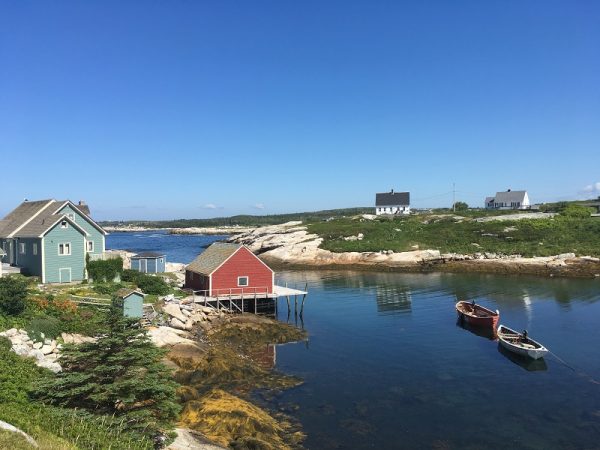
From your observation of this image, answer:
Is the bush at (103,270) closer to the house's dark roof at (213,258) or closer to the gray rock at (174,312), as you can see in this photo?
the house's dark roof at (213,258)

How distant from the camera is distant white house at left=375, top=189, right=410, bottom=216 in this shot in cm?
13962

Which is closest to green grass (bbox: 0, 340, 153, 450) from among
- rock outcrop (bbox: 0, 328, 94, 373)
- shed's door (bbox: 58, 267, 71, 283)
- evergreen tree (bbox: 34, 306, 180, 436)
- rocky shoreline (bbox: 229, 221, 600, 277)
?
evergreen tree (bbox: 34, 306, 180, 436)

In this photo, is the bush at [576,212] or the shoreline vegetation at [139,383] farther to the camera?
the bush at [576,212]

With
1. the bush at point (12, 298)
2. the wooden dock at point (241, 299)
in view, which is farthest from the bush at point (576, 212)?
the bush at point (12, 298)

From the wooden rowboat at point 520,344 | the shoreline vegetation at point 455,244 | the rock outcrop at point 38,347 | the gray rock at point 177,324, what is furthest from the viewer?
the shoreline vegetation at point 455,244

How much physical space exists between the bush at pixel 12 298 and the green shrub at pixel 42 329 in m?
1.46

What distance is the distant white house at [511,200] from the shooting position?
130m

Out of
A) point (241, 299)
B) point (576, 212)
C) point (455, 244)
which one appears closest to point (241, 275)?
point (241, 299)

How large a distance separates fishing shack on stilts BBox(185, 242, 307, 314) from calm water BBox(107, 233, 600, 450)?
119 inches

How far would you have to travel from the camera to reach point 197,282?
41938mm

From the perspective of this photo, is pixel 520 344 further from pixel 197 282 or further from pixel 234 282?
pixel 197 282

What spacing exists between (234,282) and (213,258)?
9.78 feet

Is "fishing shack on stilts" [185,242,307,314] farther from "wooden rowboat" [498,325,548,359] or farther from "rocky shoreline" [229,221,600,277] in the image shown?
"rocky shoreline" [229,221,600,277]

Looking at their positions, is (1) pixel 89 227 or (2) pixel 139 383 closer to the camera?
(2) pixel 139 383
